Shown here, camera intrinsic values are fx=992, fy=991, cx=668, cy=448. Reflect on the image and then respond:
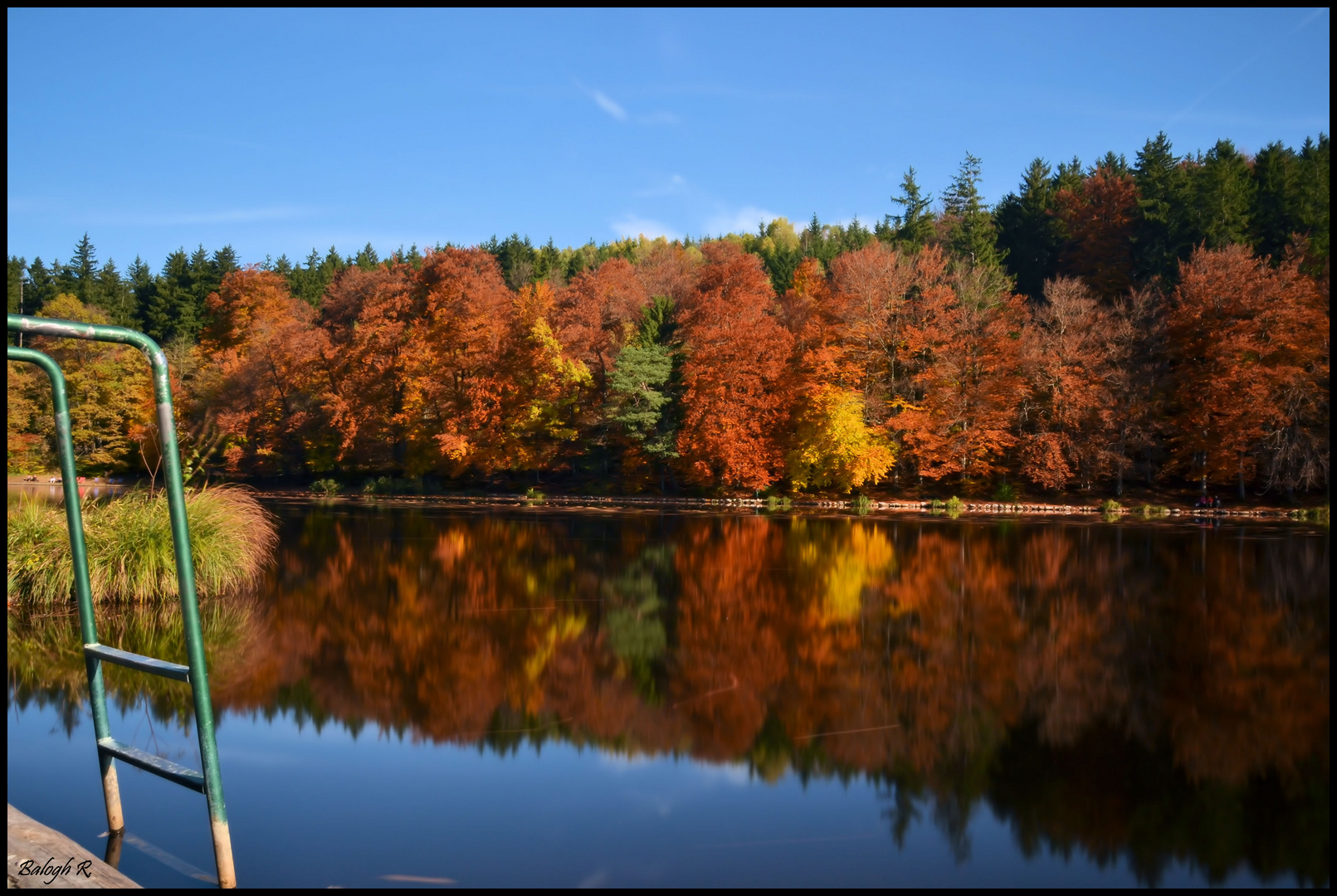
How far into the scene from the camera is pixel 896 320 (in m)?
38.2

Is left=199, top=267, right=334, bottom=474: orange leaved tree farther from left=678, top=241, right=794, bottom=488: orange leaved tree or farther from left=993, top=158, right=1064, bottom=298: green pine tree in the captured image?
left=993, top=158, right=1064, bottom=298: green pine tree

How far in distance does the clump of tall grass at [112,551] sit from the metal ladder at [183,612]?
764 centimetres

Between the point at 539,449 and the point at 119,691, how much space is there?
33.9 meters

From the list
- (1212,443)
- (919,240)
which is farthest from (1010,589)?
(919,240)

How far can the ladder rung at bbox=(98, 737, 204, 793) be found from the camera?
4738mm

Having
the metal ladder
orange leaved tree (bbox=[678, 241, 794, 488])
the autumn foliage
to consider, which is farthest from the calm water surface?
orange leaved tree (bbox=[678, 241, 794, 488])

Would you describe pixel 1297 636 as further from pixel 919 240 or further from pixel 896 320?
pixel 919 240

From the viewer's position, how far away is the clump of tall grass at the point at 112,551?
12.3 meters

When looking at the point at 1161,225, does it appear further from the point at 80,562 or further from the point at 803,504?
the point at 80,562

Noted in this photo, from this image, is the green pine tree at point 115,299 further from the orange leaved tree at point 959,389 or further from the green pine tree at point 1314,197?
the green pine tree at point 1314,197

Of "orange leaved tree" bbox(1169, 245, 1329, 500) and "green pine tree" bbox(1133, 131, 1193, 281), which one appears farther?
"green pine tree" bbox(1133, 131, 1193, 281)

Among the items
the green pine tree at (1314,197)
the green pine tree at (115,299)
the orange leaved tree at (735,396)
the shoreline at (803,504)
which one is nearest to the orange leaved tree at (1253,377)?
the shoreline at (803,504)

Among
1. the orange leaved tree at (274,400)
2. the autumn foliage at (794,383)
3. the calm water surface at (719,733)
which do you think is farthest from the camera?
the orange leaved tree at (274,400)

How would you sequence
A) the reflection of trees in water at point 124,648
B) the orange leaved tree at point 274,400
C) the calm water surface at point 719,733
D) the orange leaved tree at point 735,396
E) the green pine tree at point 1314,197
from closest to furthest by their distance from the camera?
the calm water surface at point 719,733
the reflection of trees in water at point 124,648
the orange leaved tree at point 735,396
the green pine tree at point 1314,197
the orange leaved tree at point 274,400
